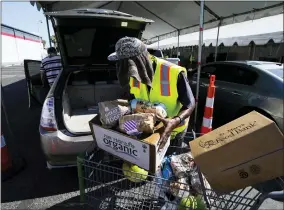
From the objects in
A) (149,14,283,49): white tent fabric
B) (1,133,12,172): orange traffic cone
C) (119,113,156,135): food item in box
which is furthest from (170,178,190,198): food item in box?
(149,14,283,49): white tent fabric

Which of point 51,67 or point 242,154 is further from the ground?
point 51,67

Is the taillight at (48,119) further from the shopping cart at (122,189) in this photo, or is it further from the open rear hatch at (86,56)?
the shopping cart at (122,189)

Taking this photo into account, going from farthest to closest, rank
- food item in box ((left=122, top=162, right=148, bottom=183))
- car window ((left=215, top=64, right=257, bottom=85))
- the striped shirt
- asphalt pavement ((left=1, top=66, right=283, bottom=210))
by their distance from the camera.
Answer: the striped shirt, car window ((left=215, top=64, right=257, bottom=85)), asphalt pavement ((left=1, top=66, right=283, bottom=210)), food item in box ((left=122, top=162, right=148, bottom=183))

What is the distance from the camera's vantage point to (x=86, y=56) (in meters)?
4.11

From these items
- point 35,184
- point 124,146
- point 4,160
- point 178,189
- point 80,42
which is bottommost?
point 35,184

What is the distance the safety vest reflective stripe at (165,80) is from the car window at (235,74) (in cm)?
285

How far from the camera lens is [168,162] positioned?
1608mm

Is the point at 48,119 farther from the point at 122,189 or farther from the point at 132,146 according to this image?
the point at 132,146

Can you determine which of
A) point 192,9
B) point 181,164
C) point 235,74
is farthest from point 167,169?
point 192,9

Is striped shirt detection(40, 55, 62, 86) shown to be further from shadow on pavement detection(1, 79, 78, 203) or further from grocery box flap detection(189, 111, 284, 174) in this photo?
grocery box flap detection(189, 111, 284, 174)

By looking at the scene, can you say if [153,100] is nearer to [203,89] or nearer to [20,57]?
[203,89]

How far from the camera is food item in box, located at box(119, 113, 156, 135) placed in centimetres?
136

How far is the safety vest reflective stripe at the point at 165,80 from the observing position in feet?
6.31

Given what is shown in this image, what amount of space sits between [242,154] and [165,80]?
0.98m
